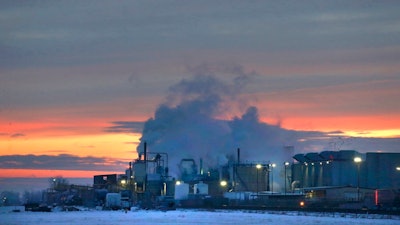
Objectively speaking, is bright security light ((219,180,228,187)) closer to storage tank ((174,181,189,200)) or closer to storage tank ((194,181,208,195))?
storage tank ((194,181,208,195))

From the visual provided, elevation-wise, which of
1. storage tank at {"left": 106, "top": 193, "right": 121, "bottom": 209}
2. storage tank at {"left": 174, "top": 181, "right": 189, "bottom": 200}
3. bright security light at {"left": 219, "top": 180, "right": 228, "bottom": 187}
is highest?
bright security light at {"left": 219, "top": 180, "right": 228, "bottom": 187}

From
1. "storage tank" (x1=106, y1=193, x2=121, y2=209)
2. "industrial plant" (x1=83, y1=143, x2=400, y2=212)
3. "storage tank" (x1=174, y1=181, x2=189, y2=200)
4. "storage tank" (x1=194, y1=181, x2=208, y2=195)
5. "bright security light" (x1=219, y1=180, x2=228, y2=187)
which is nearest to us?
"industrial plant" (x1=83, y1=143, x2=400, y2=212)

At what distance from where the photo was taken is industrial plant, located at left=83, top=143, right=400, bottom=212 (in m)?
159

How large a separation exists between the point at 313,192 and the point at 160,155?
48.0 metres

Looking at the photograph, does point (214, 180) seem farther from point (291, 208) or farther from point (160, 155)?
point (291, 208)

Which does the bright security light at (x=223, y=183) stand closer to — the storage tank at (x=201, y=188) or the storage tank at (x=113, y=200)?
the storage tank at (x=201, y=188)

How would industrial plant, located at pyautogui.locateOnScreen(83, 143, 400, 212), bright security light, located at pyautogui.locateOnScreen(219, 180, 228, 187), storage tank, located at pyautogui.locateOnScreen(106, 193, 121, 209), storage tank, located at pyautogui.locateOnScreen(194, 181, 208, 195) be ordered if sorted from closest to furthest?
industrial plant, located at pyautogui.locateOnScreen(83, 143, 400, 212) < storage tank, located at pyautogui.locateOnScreen(194, 181, 208, 195) < bright security light, located at pyautogui.locateOnScreen(219, 180, 228, 187) < storage tank, located at pyautogui.locateOnScreen(106, 193, 121, 209)

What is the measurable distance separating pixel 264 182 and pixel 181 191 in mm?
20472

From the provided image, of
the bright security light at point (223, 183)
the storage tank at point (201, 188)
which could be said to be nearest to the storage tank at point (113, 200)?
the storage tank at point (201, 188)

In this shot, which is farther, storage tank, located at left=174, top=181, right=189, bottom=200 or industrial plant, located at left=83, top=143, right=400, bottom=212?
storage tank, located at left=174, top=181, right=189, bottom=200

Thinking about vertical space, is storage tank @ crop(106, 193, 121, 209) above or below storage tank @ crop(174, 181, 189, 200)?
below

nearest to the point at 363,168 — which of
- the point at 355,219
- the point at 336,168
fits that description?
the point at 336,168

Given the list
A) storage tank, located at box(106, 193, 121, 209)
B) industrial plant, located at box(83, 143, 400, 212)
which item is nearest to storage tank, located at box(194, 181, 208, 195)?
industrial plant, located at box(83, 143, 400, 212)

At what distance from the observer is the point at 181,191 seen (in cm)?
18462
